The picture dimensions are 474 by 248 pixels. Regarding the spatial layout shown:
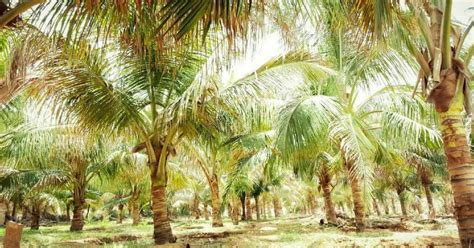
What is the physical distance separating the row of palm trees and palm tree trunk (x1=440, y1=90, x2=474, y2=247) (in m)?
0.02

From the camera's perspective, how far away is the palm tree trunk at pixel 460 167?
4.88m

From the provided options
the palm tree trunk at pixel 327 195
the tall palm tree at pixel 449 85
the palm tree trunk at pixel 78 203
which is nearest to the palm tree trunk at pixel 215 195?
the palm tree trunk at pixel 327 195

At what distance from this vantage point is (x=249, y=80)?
7422mm

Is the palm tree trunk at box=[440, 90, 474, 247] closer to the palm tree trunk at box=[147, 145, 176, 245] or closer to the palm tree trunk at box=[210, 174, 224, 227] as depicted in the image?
the palm tree trunk at box=[147, 145, 176, 245]

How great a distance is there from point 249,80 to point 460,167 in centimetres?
379

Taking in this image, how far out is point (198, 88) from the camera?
6184 millimetres

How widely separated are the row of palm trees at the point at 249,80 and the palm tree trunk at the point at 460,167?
0.05ft

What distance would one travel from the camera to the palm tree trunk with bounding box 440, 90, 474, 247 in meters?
4.88

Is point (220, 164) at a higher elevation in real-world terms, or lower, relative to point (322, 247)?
higher

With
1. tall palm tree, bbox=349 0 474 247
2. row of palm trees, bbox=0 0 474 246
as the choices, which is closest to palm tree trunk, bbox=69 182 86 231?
row of palm trees, bbox=0 0 474 246

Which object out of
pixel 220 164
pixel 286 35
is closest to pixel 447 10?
pixel 286 35

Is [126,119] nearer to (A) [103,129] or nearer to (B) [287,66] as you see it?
(A) [103,129]

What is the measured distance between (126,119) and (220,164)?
8.24 m

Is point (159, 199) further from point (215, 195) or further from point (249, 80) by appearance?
point (215, 195)
